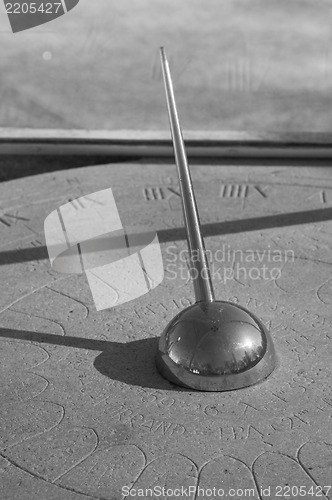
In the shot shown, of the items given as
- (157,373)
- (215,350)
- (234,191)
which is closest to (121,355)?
(157,373)

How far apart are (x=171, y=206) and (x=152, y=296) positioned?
3.70 ft

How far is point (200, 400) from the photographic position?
10.7ft

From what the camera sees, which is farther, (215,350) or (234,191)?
(234,191)

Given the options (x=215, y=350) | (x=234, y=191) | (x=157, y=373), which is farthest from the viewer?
(x=234, y=191)

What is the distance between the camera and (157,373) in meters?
3.46

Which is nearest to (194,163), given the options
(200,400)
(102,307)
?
(102,307)

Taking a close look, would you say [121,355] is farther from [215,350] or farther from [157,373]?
[215,350]

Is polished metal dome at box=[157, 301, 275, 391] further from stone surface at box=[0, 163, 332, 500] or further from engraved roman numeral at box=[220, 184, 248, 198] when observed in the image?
engraved roman numeral at box=[220, 184, 248, 198]

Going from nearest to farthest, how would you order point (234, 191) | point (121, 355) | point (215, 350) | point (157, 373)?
point (215, 350) < point (157, 373) < point (121, 355) < point (234, 191)

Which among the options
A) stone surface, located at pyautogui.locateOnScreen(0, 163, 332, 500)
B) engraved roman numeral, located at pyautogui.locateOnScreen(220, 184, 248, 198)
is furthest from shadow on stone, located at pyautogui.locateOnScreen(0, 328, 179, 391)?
engraved roman numeral, located at pyautogui.locateOnScreen(220, 184, 248, 198)

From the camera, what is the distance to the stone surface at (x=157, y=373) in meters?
2.90

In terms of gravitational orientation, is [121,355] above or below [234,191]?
above

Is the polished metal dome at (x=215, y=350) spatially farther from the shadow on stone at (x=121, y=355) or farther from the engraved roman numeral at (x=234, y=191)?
the engraved roman numeral at (x=234, y=191)

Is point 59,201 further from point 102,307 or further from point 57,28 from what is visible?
point 57,28
